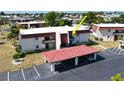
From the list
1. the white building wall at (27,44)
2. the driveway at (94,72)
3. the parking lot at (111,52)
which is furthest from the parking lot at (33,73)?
the white building wall at (27,44)

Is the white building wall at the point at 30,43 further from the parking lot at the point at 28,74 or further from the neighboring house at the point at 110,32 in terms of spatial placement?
the neighboring house at the point at 110,32

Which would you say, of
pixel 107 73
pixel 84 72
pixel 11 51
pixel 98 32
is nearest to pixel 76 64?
pixel 84 72

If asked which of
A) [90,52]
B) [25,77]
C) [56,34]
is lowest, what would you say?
[25,77]

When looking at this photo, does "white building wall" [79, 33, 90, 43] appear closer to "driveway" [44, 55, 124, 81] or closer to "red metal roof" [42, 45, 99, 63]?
"red metal roof" [42, 45, 99, 63]

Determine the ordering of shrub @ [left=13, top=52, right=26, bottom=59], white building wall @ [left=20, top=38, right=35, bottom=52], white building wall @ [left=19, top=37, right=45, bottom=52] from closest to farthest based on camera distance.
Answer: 1. shrub @ [left=13, top=52, right=26, bottom=59]
2. white building wall @ [left=20, top=38, right=35, bottom=52]
3. white building wall @ [left=19, top=37, right=45, bottom=52]

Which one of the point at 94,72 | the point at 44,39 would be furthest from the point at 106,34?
the point at 94,72

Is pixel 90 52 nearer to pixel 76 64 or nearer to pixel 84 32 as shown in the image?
pixel 76 64

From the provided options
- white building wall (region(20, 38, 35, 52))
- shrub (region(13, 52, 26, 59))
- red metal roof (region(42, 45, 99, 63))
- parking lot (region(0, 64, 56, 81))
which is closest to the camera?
parking lot (region(0, 64, 56, 81))

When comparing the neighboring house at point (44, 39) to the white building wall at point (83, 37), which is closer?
the neighboring house at point (44, 39)

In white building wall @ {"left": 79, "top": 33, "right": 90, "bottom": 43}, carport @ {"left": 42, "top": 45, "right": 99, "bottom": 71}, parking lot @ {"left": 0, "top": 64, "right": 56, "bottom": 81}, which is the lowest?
parking lot @ {"left": 0, "top": 64, "right": 56, "bottom": 81}

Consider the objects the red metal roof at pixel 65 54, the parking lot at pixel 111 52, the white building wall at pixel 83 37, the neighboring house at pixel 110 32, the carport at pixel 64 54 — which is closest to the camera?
the carport at pixel 64 54

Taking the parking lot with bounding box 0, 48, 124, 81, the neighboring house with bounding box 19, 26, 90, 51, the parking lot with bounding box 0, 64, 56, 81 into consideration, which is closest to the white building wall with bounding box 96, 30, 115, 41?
the neighboring house with bounding box 19, 26, 90, 51
